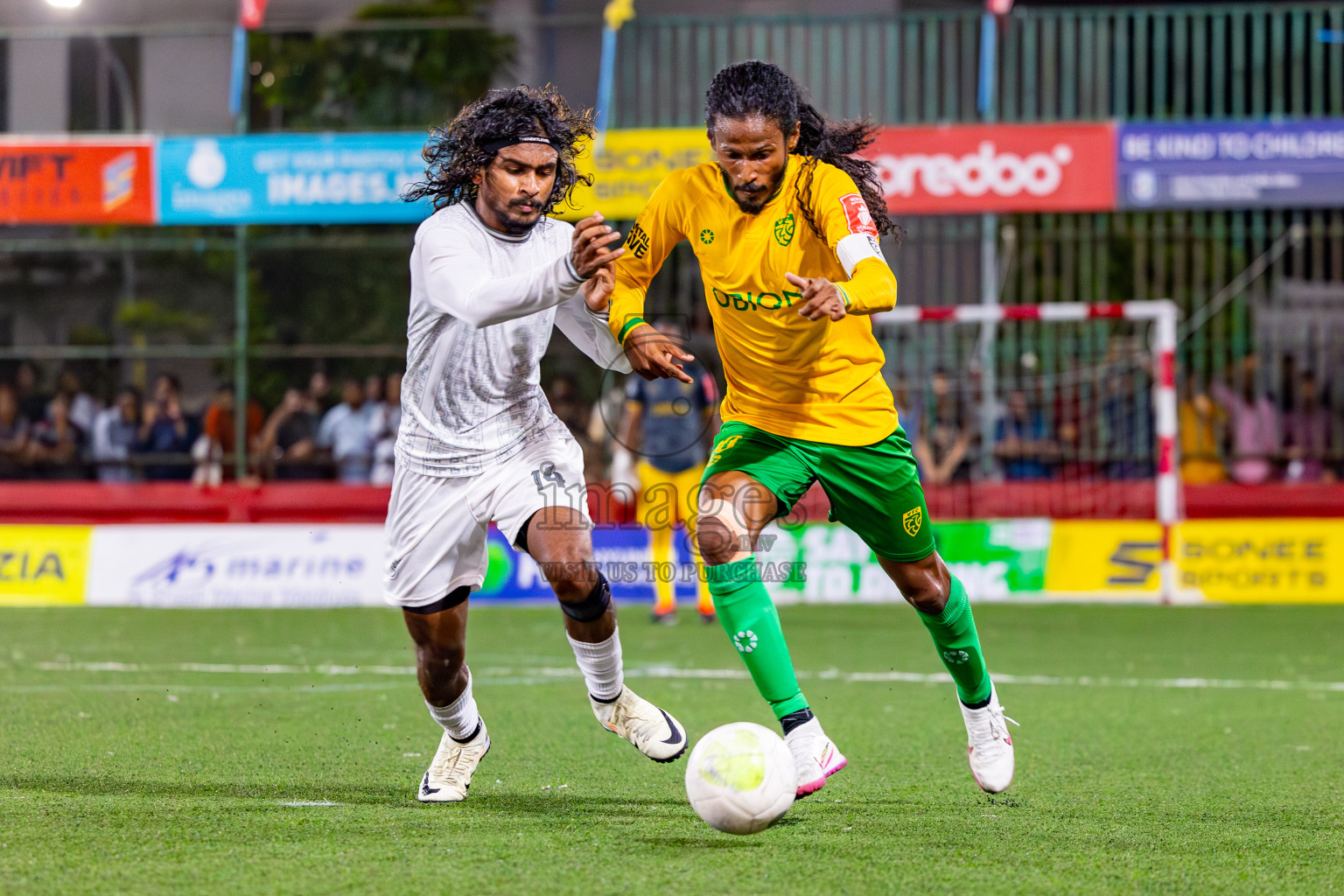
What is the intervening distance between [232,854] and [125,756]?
1945 mm

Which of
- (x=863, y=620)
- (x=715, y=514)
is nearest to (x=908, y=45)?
(x=863, y=620)

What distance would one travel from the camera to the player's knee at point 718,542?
15.9 ft

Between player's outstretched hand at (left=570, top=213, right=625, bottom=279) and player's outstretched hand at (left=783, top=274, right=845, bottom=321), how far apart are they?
54 cm

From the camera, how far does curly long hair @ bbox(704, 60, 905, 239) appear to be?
482cm

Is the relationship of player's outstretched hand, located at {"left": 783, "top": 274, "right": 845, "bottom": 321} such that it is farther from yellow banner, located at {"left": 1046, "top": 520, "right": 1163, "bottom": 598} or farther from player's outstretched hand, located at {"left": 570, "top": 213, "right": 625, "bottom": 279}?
yellow banner, located at {"left": 1046, "top": 520, "right": 1163, "bottom": 598}

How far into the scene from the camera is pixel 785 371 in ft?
16.7

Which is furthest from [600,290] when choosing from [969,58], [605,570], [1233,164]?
[969,58]

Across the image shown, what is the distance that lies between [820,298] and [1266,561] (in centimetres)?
995

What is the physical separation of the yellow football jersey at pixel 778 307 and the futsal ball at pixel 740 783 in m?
1.14

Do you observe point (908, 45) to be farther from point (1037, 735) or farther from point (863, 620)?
point (1037, 735)

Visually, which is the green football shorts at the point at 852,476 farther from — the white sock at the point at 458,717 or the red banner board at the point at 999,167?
the red banner board at the point at 999,167

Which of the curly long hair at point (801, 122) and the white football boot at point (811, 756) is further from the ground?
the curly long hair at point (801, 122)

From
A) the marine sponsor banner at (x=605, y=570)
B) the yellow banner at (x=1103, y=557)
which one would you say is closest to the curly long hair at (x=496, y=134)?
the marine sponsor banner at (x=605, y=570)

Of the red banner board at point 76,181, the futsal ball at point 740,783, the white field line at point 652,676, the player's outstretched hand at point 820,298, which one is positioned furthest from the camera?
the red banner board at point 76,181
